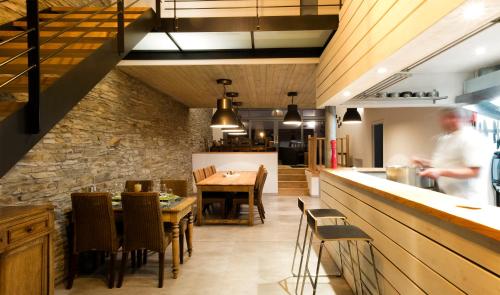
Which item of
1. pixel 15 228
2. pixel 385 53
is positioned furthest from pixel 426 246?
pixel 15 228

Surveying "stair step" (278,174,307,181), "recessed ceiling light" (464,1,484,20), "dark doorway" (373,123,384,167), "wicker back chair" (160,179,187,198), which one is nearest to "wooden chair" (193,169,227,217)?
"wicker back chair" (160,179,187,198)

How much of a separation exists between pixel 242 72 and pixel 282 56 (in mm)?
880

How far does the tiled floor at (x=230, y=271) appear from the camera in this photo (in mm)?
3266

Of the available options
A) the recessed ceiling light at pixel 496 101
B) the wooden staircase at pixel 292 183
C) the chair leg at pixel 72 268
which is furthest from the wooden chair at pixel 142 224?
the wooden staircase at pixel 292 183

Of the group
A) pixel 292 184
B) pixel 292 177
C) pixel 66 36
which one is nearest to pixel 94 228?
pixel 66 36

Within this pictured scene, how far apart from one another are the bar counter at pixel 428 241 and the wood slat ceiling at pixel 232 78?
2866mm

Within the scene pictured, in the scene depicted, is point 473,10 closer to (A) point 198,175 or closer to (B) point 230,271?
(B) point 230,271

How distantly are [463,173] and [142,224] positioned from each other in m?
2.96

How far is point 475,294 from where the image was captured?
133cm

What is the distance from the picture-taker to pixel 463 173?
262 cm

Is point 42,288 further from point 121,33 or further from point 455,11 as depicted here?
point 455,11

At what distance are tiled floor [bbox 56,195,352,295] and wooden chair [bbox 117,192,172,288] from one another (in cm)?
24

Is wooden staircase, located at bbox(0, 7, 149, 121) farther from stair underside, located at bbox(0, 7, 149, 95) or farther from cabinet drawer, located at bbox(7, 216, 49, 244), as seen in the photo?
cabinet drawer, located at bbox(7, 216, 49, 244)

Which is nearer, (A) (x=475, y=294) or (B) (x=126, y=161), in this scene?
(A) (x=475, y=294)
